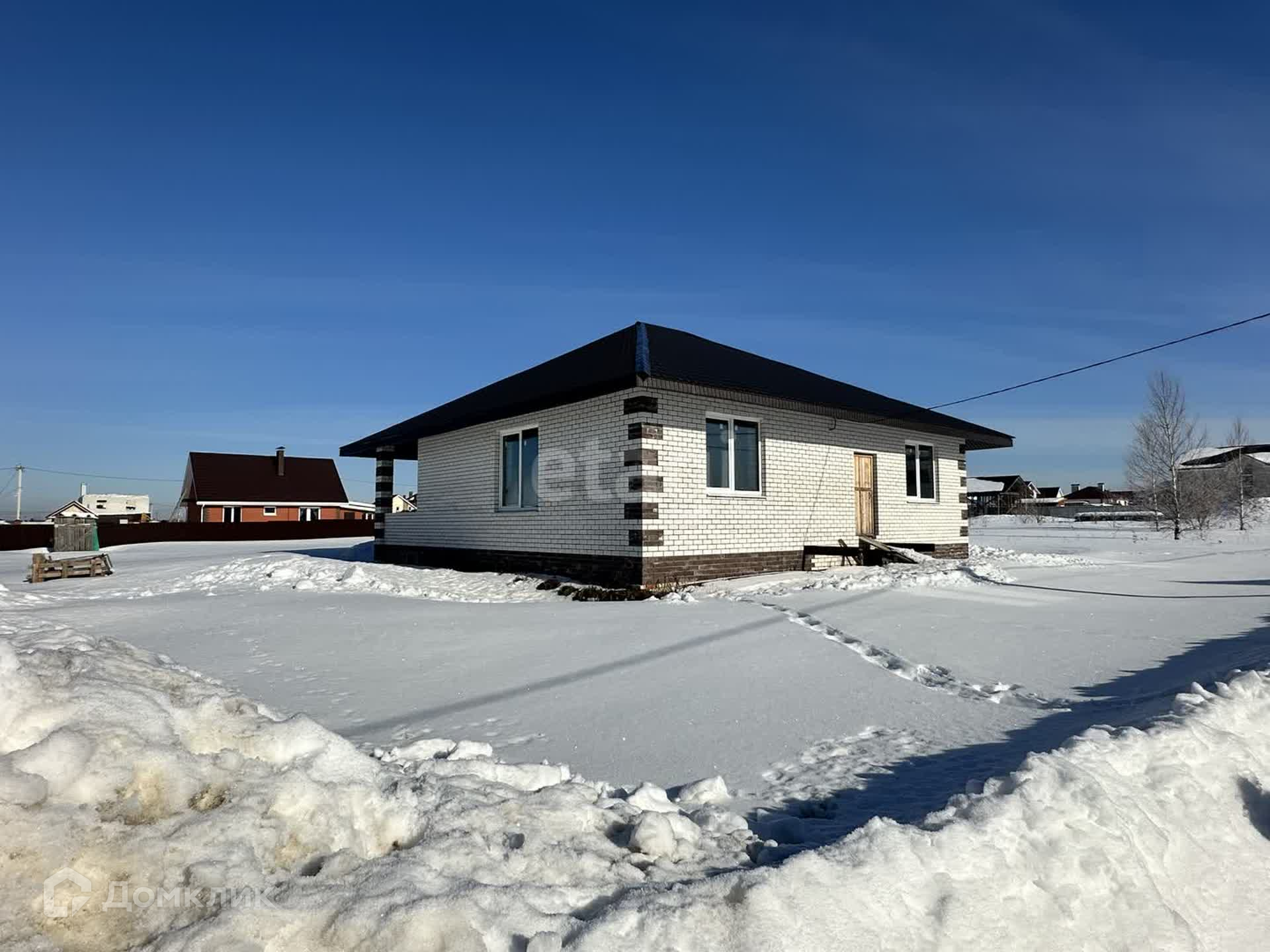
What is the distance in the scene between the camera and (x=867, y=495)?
14.0 meters

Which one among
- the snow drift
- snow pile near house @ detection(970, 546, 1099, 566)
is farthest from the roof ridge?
snow pile near house @ detection(970, 546, 1099, 566)

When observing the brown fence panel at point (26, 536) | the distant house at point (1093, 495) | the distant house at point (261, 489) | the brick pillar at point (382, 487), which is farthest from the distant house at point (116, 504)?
the distant house at point (1093, 495)

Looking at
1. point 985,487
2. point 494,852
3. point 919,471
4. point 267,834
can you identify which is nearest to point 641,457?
point 919,471

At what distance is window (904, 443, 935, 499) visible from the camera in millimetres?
15273

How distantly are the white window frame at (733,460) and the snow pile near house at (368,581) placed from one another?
10.6ft

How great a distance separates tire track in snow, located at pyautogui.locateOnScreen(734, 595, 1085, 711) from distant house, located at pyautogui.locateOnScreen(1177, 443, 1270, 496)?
3022cm

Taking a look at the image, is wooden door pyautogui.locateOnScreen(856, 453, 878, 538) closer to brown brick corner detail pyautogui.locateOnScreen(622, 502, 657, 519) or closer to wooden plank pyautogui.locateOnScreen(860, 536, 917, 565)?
wooden plank pyautogui.locateOnScreen(860, 536, 917, 565)

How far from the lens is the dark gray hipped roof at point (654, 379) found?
1044 cm

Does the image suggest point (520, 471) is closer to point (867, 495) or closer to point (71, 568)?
point (867, 495)

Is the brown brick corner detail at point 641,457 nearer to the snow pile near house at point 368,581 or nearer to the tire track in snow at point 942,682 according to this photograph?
the snow pile near house at point 368,581

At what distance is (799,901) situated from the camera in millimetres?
1918

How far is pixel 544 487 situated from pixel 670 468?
8.71 feet

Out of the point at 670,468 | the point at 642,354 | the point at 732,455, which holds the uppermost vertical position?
the point at 642,354

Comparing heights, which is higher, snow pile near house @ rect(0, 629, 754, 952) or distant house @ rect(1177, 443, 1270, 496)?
distant house @ rect(1177, 443, 1270, 496)
